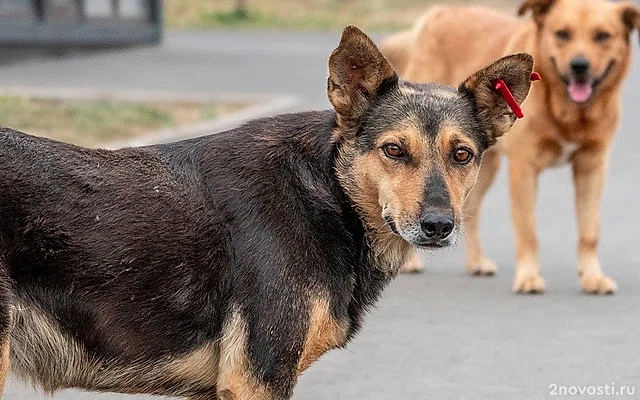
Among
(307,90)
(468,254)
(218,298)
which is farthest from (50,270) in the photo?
(307,90)

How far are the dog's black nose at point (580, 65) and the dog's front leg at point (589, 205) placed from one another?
1.78 ft

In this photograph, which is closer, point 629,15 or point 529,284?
point 529,284

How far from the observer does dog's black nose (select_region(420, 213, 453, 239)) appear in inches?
191

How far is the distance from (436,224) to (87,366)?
1419mm

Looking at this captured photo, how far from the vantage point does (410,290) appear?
A: 8.80 metres

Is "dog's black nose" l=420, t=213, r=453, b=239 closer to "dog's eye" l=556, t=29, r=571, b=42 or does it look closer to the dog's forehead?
Result: the dog's forehead

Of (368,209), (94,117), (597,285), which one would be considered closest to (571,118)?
(597,285)

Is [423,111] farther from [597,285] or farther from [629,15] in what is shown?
[629,15]

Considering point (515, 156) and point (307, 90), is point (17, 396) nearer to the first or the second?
point (515, 156)

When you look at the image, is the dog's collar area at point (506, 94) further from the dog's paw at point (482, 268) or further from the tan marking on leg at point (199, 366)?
the dog's paw at point (482, 268)

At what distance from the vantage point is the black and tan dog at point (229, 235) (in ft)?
15.2

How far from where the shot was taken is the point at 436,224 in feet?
15.9

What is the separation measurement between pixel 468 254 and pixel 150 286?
491cm

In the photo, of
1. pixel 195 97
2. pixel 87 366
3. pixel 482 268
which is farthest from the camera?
pixel 195 97
